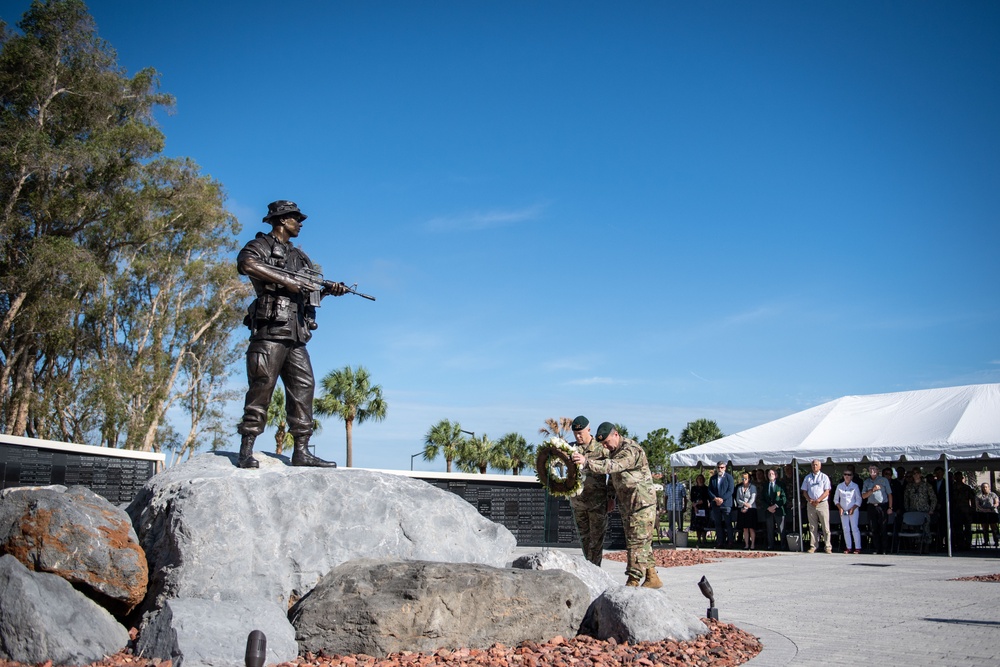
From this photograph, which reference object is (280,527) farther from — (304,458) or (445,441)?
(445,441)

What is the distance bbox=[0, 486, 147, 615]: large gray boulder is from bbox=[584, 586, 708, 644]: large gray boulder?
349cm

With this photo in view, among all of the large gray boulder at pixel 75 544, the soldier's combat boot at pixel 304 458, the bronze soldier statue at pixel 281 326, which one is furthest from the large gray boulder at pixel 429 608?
the bronze soldier statue at pixel 281 326

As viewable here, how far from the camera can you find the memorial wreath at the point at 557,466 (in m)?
7.89

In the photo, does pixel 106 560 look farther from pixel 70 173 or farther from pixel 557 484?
pixel 70 173

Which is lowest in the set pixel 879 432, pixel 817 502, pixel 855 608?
pixel 855 608

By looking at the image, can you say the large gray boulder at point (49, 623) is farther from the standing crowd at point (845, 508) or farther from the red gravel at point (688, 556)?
the standing crowd at point (845, 508)

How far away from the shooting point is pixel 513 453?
2174 inches

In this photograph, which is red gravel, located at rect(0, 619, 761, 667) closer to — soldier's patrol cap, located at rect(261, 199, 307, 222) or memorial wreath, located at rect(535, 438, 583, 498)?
memorial wreath, located at rect(535, 438, 583, 498)

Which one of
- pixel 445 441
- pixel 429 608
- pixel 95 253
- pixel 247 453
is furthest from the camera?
pixel 445 441

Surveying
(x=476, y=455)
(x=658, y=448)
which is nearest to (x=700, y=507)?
(x=476, y=455)

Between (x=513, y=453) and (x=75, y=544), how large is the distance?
49.8m

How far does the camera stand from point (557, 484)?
26.8 ft

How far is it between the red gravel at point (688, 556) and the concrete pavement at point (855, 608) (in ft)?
2.26

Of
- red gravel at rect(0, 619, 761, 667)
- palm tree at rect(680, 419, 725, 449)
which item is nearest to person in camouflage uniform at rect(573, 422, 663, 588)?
red gravel at rect(0, 619, 761, 667)
